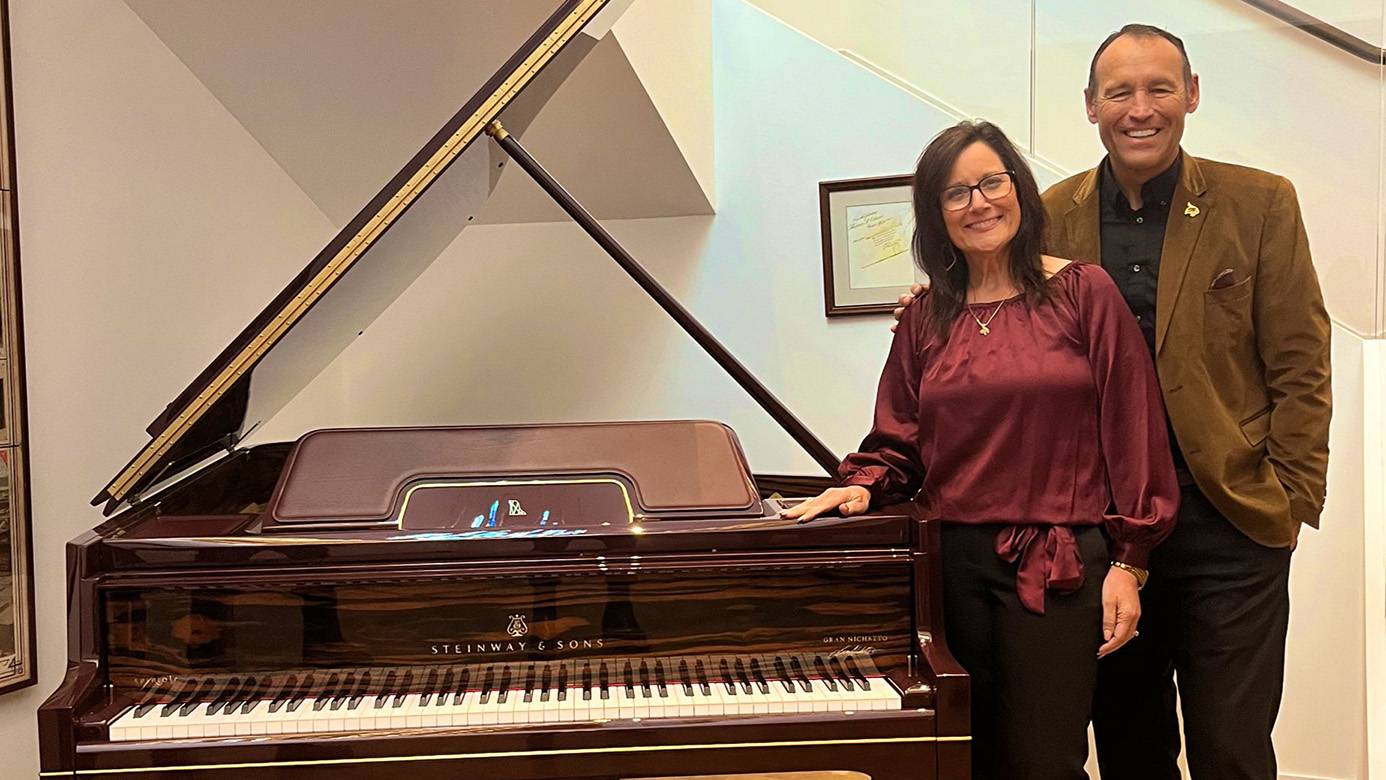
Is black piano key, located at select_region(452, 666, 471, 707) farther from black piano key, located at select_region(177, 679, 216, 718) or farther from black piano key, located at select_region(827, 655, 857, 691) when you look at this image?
black piano key, located at select_region(827, 655, 857, 691)

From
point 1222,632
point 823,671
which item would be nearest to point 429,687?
point 823,671

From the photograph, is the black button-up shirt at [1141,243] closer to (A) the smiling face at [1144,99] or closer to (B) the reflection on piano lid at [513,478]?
(A) the smiling face at [1144,99]

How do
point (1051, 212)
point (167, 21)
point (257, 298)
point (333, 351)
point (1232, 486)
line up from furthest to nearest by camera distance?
point (257, 298) < point (167, 21) < point (333, 351) < point (1051, 212) < point (1232, 486)

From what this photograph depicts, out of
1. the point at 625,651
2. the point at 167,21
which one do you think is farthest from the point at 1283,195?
the point at 167,21

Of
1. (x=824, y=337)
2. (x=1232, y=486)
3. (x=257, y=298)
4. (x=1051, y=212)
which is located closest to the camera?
(x=1232, y=486)

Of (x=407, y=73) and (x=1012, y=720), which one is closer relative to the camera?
(x=1012, y=720)

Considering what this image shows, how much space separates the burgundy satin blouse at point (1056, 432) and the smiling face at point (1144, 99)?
31 cm

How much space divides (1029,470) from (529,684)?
33.4 inches

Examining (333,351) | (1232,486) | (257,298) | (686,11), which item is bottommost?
(1232,486)

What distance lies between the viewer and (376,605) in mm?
1504

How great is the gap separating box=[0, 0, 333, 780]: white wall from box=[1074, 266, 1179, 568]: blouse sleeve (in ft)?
6.77

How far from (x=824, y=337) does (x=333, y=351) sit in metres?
1.46

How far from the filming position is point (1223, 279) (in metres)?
1.74

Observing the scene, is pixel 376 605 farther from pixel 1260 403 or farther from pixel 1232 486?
pixel 1260 403
